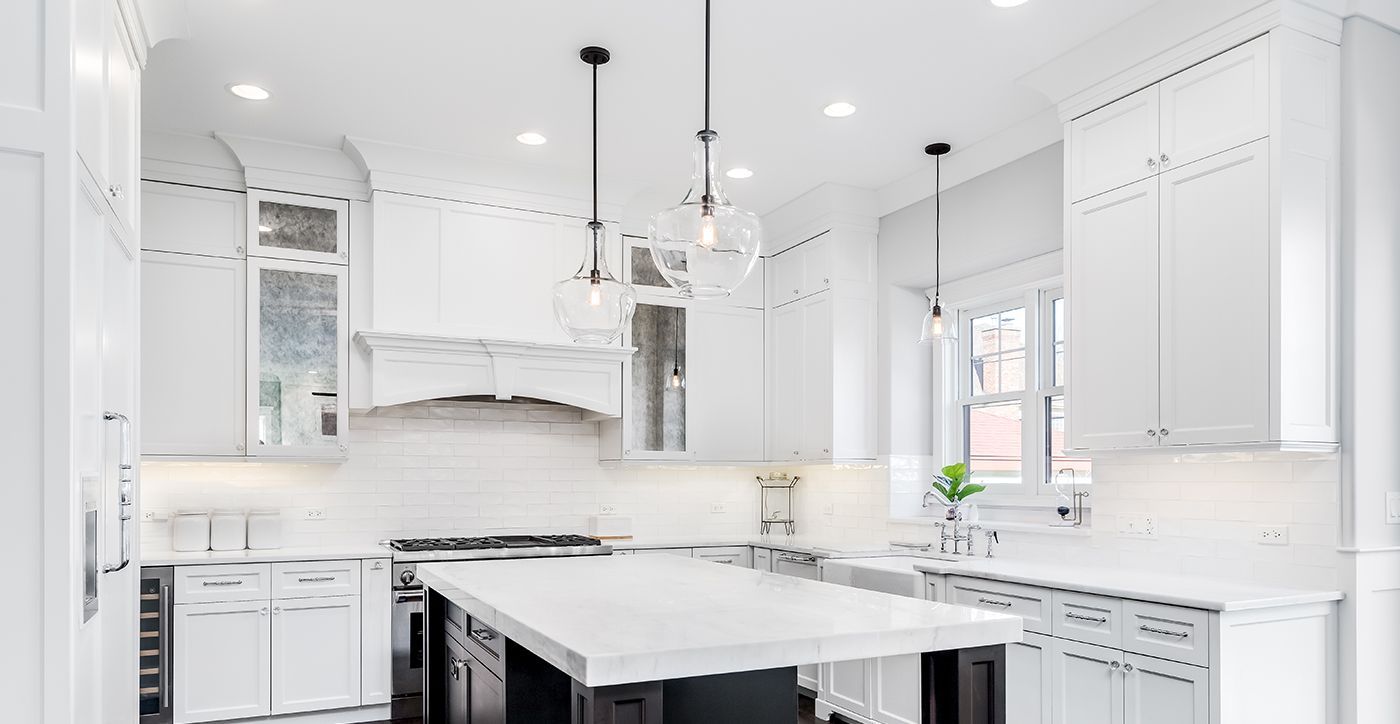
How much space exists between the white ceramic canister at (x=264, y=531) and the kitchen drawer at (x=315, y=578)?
34 cm

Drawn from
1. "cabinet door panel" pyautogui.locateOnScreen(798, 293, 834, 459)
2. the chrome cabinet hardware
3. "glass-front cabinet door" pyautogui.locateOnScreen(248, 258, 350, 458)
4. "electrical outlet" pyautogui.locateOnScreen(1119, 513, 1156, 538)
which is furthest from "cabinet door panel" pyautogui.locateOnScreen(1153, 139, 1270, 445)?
"glass-front cabinet door" pyautogui.locateOnScreen(248, 258, 350, 458)

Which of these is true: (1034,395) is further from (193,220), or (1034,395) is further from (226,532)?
(193,220)

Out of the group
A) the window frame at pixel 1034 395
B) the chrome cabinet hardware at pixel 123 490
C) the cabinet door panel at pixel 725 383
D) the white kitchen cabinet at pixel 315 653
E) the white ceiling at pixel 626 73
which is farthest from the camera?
the cabinet door panel at pixel 725 383

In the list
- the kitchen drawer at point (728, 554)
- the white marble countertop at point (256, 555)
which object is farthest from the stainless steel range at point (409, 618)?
the kitchen drawer at point (728, 554)

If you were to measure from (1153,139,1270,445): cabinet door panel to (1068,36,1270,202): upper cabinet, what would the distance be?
0.07 meters

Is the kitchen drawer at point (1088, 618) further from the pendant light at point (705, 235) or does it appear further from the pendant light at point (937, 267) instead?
the pendant light at point (705, 235)

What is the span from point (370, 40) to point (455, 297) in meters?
1.80

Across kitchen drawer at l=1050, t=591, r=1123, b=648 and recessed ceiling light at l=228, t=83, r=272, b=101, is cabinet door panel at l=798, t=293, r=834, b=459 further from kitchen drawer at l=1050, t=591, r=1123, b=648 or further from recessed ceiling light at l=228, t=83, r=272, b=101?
recessed ceiling light at l=228, t=83, r=272, b=101

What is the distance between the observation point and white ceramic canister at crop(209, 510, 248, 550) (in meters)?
4.99

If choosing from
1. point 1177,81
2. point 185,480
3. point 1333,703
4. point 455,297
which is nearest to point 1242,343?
point 1177,81

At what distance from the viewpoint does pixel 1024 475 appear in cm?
516

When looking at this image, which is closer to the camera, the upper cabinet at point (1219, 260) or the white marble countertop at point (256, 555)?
the upper cabinet at point (1219, 260)

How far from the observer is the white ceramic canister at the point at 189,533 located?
493cm

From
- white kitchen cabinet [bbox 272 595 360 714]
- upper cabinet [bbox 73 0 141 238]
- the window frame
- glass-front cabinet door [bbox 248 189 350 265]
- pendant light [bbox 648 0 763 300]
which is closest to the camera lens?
upper cabinet [bbox 73 0 141 238]
